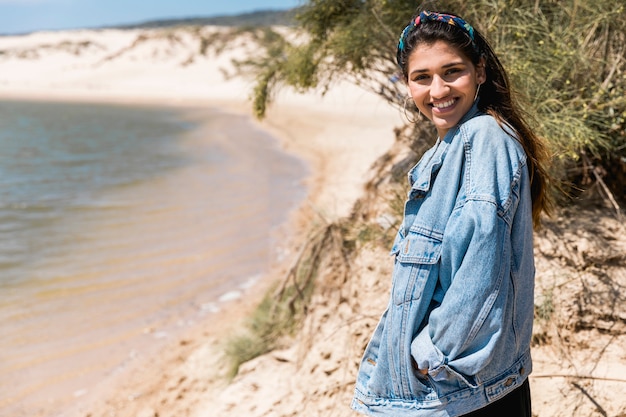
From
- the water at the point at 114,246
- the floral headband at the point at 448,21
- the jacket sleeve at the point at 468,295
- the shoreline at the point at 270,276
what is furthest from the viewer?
the water at the point at 114,246

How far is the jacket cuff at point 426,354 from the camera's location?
4.85 feet

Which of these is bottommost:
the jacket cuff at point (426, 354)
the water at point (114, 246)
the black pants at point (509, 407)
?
the water at point (114, 246)

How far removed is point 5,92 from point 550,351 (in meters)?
49.6

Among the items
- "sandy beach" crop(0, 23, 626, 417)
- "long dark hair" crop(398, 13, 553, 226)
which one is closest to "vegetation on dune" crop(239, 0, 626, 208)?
"sandy beach" crop(0, 23, 626, 417)

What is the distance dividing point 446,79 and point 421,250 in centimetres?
45

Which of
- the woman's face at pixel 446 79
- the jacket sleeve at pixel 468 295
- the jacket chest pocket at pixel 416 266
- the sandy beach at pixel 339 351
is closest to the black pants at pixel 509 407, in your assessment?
the jacket sleeve at pixel 468 295

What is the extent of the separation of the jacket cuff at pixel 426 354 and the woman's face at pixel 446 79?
0.56 m

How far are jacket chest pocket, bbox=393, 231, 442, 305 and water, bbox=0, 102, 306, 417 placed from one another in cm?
376

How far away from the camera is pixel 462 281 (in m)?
1.44

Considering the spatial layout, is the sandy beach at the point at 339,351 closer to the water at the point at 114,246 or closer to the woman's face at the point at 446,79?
the water at the point at 114,246

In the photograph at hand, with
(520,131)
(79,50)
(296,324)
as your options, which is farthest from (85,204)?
(79,50)

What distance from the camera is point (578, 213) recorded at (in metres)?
3.47

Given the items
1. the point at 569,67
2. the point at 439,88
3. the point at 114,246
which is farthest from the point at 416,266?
the point at 114,246

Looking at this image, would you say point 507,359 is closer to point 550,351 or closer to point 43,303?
point 550,351
